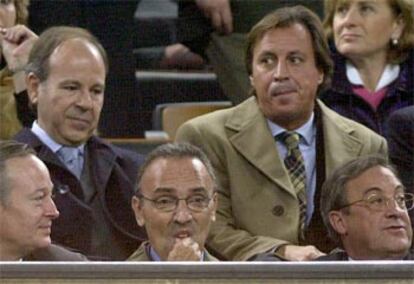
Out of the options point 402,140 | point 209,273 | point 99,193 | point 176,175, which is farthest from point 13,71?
point 209,273

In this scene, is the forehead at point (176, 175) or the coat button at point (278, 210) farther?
the coat button at point (278, 210)

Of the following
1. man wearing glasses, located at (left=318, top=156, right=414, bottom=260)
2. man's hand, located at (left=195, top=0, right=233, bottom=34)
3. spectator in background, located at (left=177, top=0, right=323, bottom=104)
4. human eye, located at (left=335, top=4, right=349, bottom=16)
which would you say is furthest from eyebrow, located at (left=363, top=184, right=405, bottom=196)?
man's hand, located at (left=195, top=0, right=233, bottom=34)

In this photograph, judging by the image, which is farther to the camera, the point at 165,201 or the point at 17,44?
the point at 17,44

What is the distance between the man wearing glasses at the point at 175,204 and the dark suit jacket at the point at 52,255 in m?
0.12

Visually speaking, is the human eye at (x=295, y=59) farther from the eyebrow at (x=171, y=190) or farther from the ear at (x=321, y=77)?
the eyebrow at (x=171, y=190)

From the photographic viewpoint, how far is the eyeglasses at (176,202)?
3191 mm

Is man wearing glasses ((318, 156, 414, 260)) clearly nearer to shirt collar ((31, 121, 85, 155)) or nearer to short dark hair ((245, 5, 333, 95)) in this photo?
short dark hair ((245, 5, 333, 95))

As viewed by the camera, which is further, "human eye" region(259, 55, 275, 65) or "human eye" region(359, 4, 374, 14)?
"human eye" region(359, 4, 374, 14)

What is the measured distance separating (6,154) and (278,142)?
26.3 inches

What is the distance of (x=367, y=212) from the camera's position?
323 centimetres

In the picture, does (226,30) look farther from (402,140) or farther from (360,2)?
(402,140)

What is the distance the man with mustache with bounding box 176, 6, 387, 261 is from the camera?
3.43m

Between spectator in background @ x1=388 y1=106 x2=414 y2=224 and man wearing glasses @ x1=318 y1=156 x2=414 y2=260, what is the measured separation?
247 millimetres

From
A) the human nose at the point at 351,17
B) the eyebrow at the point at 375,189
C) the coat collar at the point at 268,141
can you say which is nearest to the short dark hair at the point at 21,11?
the coat collar at the point at 268,141
